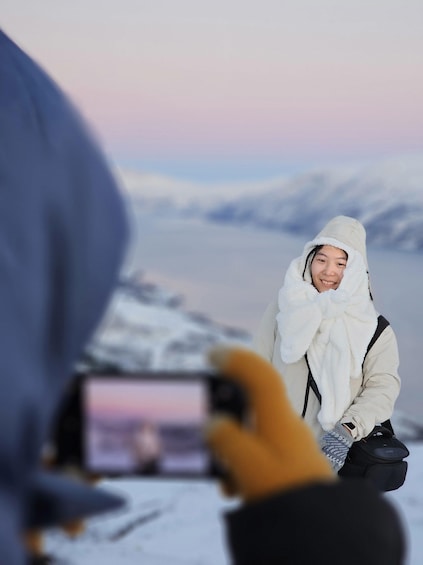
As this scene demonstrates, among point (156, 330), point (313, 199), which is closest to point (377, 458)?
point (156, 330)

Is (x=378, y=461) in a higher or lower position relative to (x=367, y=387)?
lower

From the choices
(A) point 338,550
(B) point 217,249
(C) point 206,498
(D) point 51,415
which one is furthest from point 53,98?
(B) point 217,249

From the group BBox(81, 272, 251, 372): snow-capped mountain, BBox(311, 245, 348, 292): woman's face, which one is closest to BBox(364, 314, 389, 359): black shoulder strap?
BBox(311, 245, 348, 292): woman's face

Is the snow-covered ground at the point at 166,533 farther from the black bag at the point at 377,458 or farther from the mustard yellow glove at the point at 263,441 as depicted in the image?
the mustard yellow glove at the point at 263,441

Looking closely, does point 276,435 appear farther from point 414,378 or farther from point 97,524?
point 414,378

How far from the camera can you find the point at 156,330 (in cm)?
561

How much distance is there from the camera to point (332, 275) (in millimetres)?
2342

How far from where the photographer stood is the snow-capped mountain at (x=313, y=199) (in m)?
5.83

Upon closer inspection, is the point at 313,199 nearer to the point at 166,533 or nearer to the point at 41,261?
the point at 166,533

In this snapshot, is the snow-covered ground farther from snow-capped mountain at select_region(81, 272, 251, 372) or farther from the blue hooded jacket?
the blue hooded jacket

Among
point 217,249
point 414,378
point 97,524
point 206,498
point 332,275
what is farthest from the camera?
point 217,249

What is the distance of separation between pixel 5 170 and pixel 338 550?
28 centimetres

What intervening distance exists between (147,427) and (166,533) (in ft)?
11.5

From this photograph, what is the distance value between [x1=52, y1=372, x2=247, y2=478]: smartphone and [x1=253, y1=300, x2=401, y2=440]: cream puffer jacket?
5.27 ft
